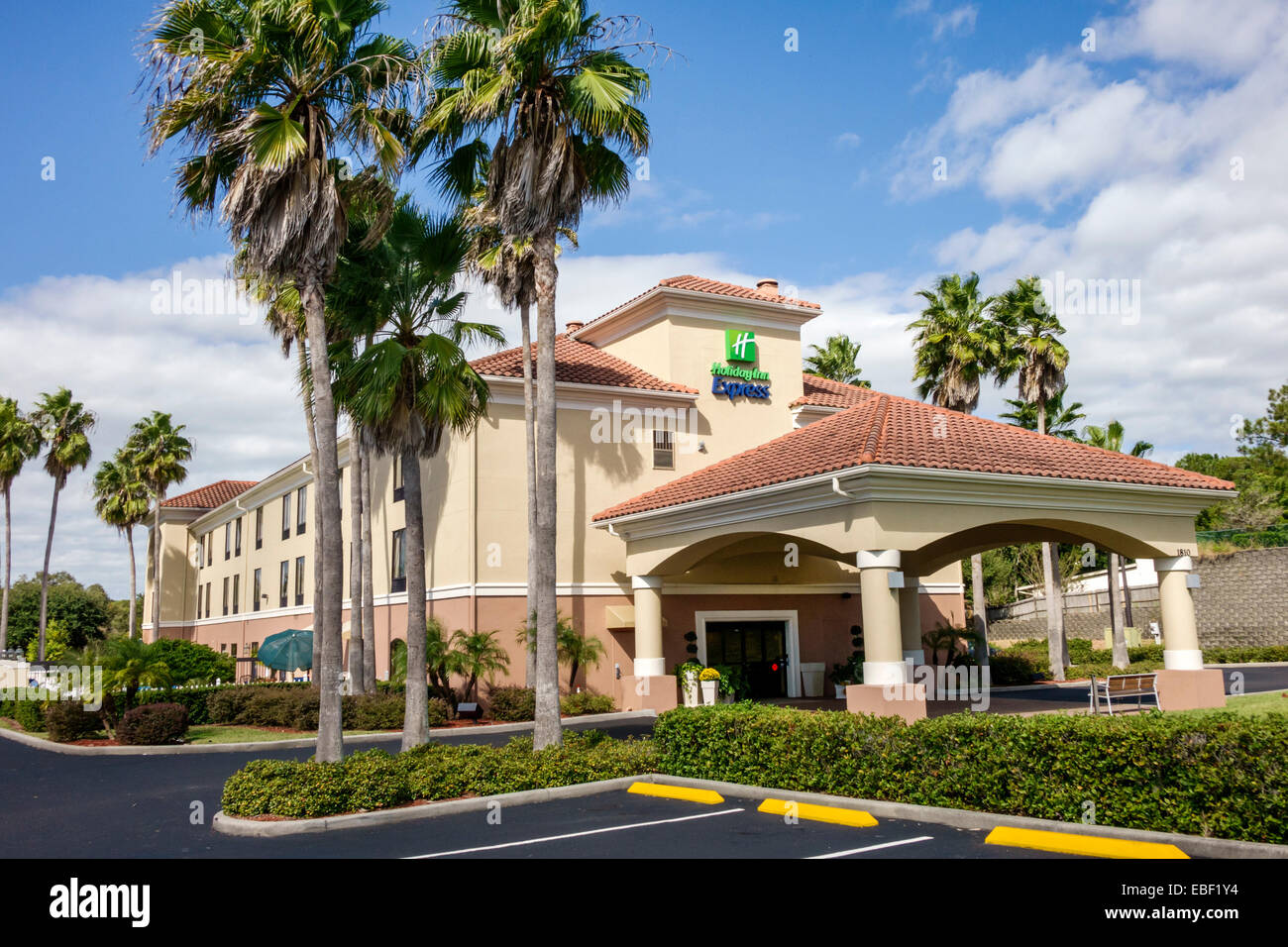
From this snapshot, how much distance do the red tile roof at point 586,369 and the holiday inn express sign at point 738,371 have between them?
111cm

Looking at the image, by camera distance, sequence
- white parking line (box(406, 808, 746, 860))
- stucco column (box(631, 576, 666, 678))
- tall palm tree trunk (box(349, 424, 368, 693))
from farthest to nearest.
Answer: tall palm tree trunk (box(349, 424, 368, 693)) → stucco column (box(631, 576, 666, 678)) → white parking line (box(406, 808, 746, 860))

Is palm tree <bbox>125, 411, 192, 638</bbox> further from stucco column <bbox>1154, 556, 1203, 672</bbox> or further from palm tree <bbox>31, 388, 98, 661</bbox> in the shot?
stucco column <bbox>1154, 556, 1203, 672</bbox>

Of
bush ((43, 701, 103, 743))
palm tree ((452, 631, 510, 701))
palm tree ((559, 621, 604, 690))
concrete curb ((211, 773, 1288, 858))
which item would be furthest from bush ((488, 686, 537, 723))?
concrete curb ((211, 773, 1288, 858))

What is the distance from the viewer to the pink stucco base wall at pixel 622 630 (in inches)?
1046

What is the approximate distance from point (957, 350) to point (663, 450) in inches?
528

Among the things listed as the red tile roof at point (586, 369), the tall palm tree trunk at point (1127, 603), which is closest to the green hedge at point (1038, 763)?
the red tile roof at point (586, 369)

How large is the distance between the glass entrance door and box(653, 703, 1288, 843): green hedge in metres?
14.3

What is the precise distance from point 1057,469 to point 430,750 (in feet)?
42.1

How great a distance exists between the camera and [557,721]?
16.0 m

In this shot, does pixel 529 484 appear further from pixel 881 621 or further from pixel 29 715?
pixel 29 715

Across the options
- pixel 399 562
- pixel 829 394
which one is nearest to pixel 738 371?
pixel 829 394

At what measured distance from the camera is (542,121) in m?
16.2

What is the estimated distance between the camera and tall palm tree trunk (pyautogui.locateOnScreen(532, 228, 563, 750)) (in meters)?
15.8
